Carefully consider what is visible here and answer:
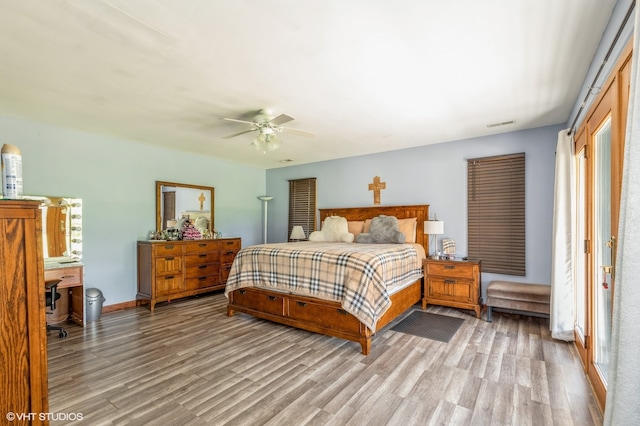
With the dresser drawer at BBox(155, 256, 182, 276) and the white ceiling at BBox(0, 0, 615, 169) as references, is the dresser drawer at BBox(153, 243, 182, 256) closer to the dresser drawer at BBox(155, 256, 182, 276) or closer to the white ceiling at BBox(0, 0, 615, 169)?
the dresser drawer at BBox(155, 256, 182, 276)

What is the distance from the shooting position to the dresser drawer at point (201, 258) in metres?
4.92

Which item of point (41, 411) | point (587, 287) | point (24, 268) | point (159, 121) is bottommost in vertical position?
point (41, 411)

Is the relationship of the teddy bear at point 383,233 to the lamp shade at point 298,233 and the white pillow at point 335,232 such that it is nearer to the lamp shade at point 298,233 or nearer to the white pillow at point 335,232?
the white pillow at point 335,232

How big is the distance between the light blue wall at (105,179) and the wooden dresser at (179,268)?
0.31 metres

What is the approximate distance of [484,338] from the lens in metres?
3.29

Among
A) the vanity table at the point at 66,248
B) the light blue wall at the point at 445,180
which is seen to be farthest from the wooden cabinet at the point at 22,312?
the light blue wall at the point at 445,180

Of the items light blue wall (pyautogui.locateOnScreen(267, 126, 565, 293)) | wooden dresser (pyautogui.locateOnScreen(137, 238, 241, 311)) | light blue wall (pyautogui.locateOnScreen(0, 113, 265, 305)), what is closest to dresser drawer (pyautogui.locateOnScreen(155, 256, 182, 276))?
wooden dresser (pyautogui.locateOnScreen(137, 238, 241, 311))

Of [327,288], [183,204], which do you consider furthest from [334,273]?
[183,204]

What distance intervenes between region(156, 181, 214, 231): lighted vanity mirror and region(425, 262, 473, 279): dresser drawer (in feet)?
13.2

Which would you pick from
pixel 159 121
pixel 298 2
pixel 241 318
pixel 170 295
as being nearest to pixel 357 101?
pixel 298 2

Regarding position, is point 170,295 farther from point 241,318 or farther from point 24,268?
point 24,268

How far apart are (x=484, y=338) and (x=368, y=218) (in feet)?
8.92

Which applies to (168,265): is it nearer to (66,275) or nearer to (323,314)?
(66,275)

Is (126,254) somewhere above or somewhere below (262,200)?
below
